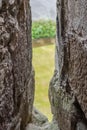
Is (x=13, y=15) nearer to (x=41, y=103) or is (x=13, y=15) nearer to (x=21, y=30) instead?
(x=21, y=30)

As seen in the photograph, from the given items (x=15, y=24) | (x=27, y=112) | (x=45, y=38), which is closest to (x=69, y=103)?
(x=27, y=112)

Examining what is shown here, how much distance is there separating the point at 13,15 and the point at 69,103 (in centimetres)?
28

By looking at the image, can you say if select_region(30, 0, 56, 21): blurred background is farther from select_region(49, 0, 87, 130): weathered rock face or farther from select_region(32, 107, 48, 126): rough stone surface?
select_region(49, 0, 87, 130): weathered rock face

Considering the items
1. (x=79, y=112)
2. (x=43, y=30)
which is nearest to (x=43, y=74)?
(x=43, y=30)


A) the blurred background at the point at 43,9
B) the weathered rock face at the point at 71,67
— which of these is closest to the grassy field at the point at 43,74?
the blurred background at the point at 43,9

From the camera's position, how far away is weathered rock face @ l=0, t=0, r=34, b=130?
751 millimetres

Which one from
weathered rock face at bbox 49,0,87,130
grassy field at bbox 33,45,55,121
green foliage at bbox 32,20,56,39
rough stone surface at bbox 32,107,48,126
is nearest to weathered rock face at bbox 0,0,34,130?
weathered rock face at bbox 49,0,87,130

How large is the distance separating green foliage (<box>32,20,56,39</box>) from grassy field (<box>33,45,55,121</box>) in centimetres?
18

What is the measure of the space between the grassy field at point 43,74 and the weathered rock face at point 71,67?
132 cm

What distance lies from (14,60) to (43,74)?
1.95 metres

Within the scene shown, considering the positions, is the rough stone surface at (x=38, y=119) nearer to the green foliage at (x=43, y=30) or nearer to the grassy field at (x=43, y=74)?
the grassy field at (x=43, y=74)

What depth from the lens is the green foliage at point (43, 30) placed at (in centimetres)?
339

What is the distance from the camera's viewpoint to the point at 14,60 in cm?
80

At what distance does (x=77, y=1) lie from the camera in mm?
772
